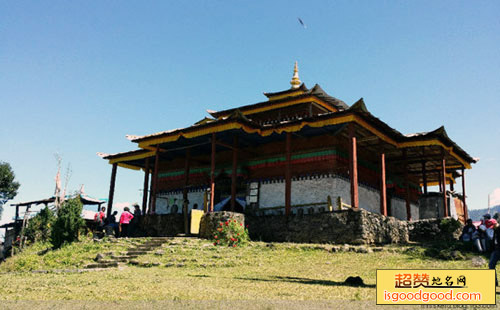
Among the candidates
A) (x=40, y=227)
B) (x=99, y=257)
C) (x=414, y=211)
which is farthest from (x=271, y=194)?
(x=40, y=227)

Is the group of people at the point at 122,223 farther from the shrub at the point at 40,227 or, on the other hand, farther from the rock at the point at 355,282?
the rock at the point at 355,282

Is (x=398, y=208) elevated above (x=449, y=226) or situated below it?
above

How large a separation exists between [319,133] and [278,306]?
14.8m

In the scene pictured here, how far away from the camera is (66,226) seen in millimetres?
16953

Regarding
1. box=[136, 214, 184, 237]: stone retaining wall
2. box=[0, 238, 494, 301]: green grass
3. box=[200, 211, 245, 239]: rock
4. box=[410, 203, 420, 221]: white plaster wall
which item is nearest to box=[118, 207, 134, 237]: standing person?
box=[136, 214, 184, 237]: stone retaining wall

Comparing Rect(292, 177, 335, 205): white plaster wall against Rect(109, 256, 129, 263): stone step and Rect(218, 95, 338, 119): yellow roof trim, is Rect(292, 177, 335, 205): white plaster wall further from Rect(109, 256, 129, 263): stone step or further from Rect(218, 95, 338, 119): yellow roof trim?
Rect(109, 256, 129, 263): stone step

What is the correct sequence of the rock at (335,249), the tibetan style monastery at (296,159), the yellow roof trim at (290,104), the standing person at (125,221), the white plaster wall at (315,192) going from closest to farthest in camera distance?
the rock at (335,249) → the tibetan style monastery at (296,159) → the standing person at (125,221) → the white plaster wall at (315,192) → the yellow roof trim at (290,104)

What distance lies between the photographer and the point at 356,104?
A: 53.2ft

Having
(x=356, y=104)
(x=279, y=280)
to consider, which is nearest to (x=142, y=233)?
(x=356, y=104)

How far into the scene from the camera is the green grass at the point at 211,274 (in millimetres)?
7223

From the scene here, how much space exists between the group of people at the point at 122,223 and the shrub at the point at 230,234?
17.5 ft

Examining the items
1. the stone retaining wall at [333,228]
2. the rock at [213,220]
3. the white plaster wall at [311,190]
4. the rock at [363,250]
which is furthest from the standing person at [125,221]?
the rock at [363,250]

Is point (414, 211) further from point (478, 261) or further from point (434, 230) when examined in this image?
point (478, 261)

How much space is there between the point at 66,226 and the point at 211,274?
30.0 ft
